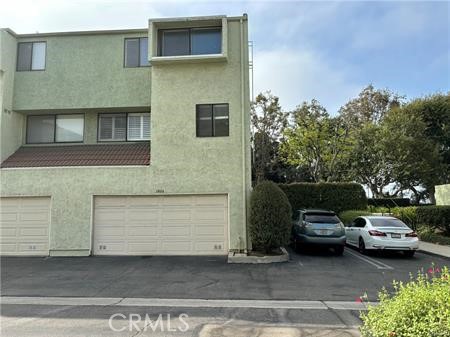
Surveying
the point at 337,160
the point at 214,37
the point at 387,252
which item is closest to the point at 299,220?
the point at 387,252

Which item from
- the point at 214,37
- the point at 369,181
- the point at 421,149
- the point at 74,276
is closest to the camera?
the point at 74,276

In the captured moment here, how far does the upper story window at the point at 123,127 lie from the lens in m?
16.8

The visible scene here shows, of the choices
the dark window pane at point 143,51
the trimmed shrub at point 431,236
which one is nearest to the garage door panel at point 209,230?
the dark window pane at point 143,51

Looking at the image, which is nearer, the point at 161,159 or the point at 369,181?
the point at 161,159

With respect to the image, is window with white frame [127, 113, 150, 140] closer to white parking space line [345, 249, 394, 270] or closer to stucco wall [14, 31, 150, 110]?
stucco wall [14, 31, 150, 110]

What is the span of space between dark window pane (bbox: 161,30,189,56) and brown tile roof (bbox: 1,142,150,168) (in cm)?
387

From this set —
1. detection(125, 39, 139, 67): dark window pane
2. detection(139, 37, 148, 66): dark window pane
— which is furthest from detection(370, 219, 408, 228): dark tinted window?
detection(125, 39, 139, 67): dark window pane

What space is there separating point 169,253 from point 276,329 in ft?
28.9

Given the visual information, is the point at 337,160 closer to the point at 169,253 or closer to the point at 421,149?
the point at 421,149

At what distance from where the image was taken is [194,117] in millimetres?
15117

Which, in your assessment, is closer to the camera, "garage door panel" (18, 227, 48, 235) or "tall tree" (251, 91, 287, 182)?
"garage door panel" (18, 227, 48, 235)

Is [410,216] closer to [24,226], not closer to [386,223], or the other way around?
[386,223]

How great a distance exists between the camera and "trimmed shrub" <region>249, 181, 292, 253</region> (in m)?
13.5

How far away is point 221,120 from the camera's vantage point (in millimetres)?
15133
